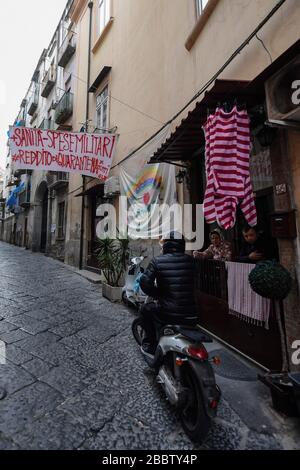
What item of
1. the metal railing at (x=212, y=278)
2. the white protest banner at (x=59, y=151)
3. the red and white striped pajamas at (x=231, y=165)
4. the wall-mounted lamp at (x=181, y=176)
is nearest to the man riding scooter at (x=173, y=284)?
the red and white striped pajamas at (x=231, y=165)

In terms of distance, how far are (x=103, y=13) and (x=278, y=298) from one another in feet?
44.4

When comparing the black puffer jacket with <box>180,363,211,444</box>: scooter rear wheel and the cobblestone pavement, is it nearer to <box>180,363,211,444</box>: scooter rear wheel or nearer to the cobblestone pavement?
<box>180,363,211,444</box>: scooter rear wheel

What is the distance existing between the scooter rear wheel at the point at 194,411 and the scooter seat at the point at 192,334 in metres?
0.22

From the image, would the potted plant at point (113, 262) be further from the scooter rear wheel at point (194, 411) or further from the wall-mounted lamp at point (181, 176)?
the scooter rear wheel at point (194, 411)

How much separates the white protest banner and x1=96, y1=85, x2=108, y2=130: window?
2.66 metres

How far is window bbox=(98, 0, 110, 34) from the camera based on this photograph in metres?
10.3

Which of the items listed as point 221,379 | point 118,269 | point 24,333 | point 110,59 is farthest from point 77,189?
point 221,379

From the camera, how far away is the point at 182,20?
5.59m

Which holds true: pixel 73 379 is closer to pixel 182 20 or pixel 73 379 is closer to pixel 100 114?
pixel 182 20

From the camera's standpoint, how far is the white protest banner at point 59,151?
7.05m

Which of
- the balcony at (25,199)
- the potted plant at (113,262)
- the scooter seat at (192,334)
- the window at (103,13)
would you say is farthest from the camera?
the balcony at (25,199)

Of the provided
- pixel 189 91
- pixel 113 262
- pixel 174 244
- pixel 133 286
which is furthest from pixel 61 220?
pixel 174 244

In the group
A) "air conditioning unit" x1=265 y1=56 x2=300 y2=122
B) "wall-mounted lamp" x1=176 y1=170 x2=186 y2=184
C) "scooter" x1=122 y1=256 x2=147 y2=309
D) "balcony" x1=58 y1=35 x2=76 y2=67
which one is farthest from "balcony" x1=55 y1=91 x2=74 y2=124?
"air conditioning unit" x1=265 y1=56 x2=300 y2=122

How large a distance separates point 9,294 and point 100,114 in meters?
7.96
